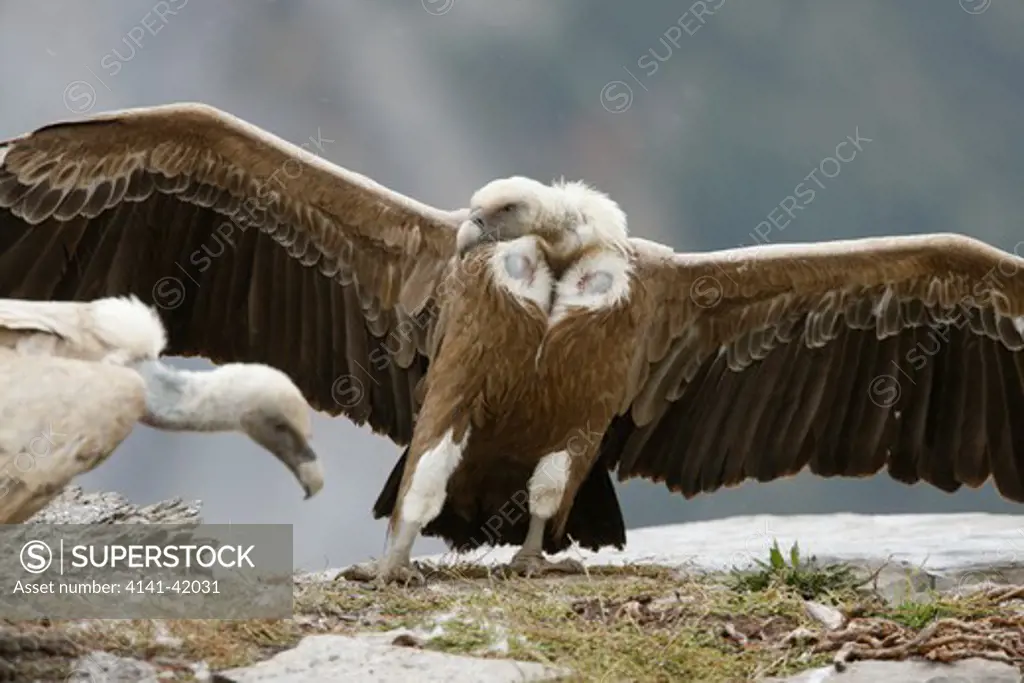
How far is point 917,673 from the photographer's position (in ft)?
15.3

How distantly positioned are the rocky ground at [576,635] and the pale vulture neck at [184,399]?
621 millimetres

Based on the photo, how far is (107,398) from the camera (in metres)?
4.41

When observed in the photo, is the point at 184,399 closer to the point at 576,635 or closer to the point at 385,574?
the point at 576,635

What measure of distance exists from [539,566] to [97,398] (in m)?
2.54

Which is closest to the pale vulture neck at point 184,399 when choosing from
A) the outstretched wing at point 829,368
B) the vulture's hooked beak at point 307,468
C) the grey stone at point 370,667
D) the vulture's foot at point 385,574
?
the vulture's hooked beak at point 307,468

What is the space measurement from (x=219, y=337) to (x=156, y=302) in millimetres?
347

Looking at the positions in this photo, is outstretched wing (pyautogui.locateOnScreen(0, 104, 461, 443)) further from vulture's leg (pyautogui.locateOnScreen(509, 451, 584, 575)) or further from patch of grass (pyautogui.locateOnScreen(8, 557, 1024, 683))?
patch of grass (pyautogui.locateOnScreen(8, 557, 1024, 683))

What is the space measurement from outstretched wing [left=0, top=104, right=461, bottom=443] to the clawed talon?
108cm

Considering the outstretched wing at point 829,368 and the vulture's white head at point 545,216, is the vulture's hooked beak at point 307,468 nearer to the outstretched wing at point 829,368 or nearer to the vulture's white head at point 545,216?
the vulture's white head at point 545,216

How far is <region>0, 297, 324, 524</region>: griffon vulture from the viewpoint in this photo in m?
4.25

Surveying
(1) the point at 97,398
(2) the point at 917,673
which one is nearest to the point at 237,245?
(1) the point at 97,398

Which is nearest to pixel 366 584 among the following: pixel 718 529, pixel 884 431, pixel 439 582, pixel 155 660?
pixel 439 582

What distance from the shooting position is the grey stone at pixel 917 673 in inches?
182

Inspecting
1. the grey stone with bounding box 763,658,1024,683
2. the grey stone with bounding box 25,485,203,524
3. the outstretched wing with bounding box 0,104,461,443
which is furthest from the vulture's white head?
the grey stone with bounding box 763,658,1024,683
